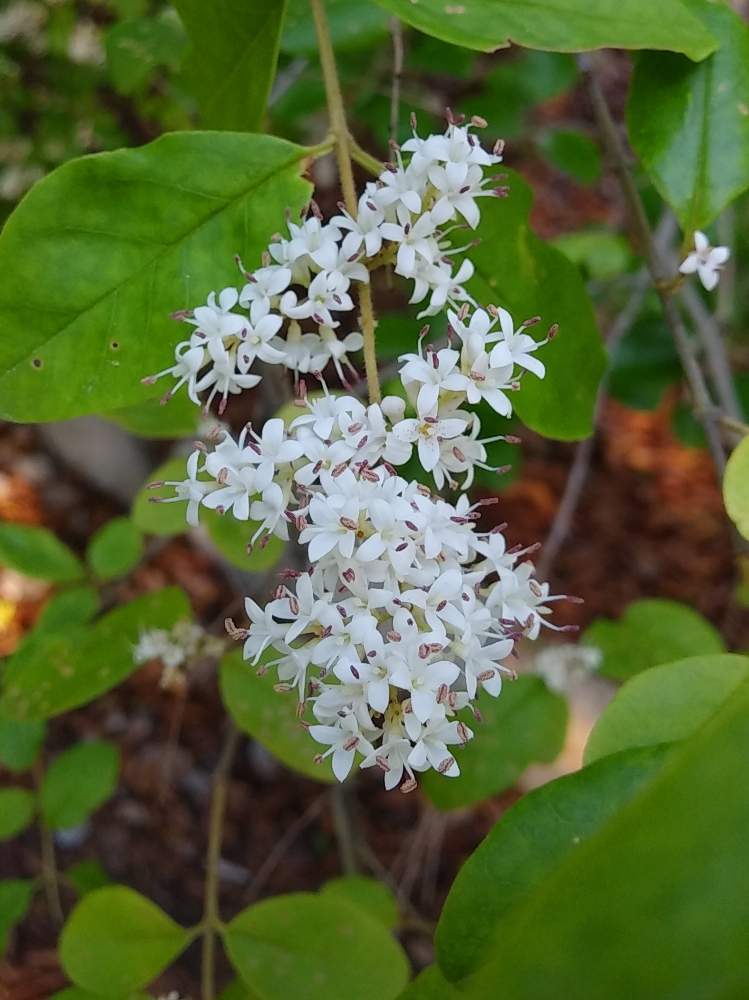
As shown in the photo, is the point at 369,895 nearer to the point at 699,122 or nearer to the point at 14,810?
the point at 14,810

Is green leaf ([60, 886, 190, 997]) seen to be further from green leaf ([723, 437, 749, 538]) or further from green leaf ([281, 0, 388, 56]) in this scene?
green leaf ([281, 0, 388, 56])

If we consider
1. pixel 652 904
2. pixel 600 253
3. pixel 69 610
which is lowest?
pixel 69 610

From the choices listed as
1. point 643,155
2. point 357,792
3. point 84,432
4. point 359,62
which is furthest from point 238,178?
point 84,432

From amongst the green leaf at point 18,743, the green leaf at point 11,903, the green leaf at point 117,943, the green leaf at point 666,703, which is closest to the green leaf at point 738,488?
the green leaf at point 666,703

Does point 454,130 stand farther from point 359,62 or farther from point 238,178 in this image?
point 359,62

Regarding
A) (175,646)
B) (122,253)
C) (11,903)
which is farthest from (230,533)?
(11,903)
